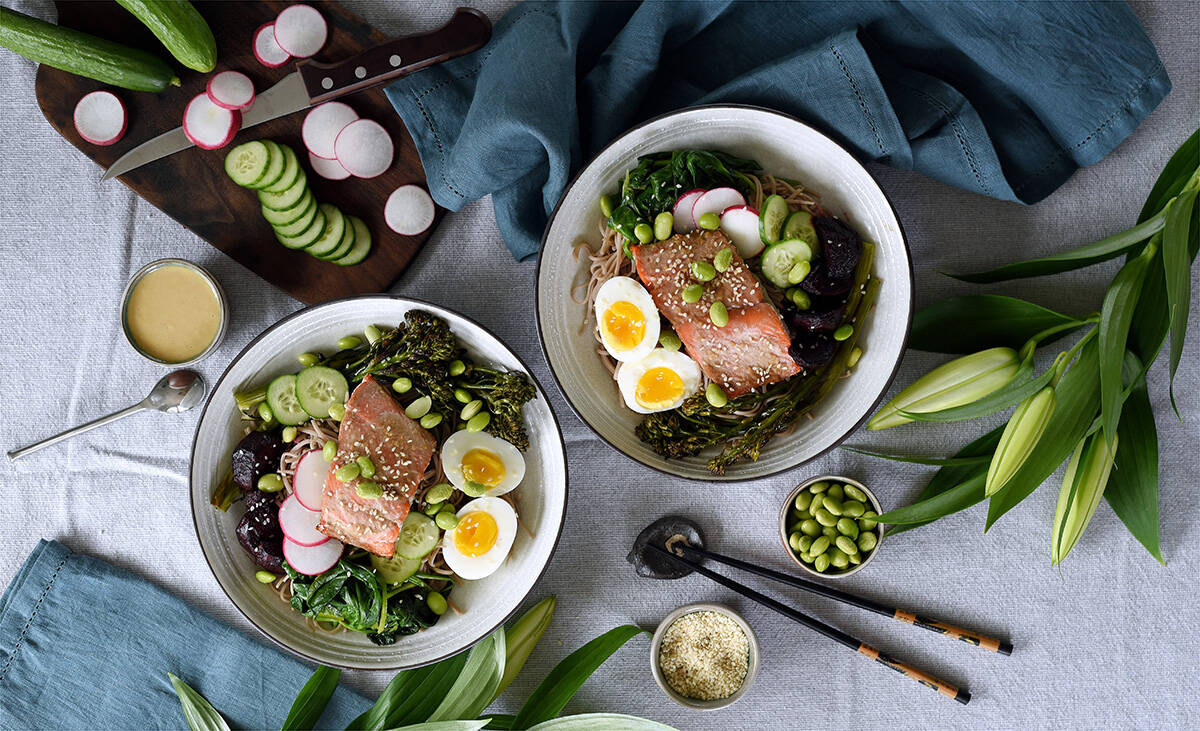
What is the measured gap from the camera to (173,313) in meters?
2.57

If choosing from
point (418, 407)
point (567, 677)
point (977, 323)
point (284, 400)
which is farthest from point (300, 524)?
point (977, 323)

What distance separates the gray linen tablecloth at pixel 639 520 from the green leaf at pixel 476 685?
0.30m

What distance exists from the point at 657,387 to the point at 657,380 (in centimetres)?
2

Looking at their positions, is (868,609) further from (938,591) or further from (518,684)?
(518,684)

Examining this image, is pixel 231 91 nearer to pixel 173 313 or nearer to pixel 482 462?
pixel 173 313

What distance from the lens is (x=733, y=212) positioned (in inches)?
89.9

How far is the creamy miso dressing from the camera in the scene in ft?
8.39

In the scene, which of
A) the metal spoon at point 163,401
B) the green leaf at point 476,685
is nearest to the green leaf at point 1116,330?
the green leaf at point 476,685

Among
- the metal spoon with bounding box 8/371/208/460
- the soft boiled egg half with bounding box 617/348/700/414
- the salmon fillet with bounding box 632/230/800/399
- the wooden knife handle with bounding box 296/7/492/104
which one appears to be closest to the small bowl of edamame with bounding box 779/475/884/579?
the salmon fillet with bounding box 632/230/800/399

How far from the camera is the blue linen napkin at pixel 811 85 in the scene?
2.31 metres

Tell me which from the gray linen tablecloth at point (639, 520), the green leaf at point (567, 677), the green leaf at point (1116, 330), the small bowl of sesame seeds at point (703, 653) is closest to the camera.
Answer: the green leaf at point (1116, 330)

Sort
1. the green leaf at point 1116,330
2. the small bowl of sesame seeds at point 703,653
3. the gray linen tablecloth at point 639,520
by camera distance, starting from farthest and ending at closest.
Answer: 1. the gray linen tablecloth at point 639,520
2. the small bowl of sesame seeds at point 703,653
3. the green leaf at point 1116,330

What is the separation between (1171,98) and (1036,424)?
4.12 feet

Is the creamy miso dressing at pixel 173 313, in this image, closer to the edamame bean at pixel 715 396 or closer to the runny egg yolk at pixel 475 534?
the runny egg yolk at pixel 475 534
